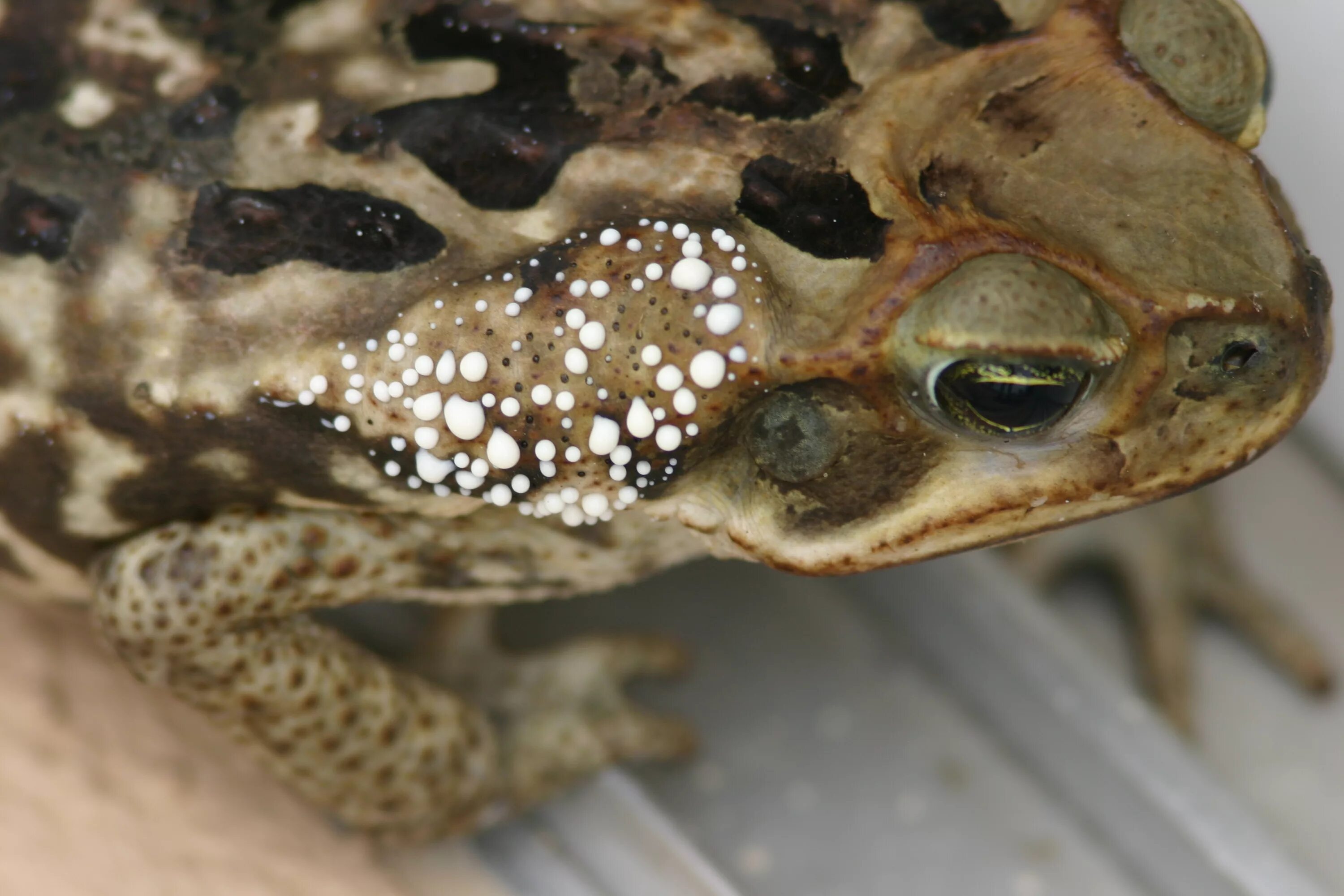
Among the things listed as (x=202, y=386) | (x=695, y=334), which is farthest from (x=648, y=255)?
(x=202, y=386)

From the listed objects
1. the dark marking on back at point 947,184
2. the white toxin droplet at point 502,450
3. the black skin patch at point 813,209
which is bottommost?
the white toxin droplet at point 502,450

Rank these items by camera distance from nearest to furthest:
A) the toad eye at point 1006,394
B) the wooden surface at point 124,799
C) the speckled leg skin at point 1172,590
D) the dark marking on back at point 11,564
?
1. the toad eye at point 1006,394
2. the dark marking on back at point 11,564
3. the wooden surface at point 124,799
4. the speckled leg skin at point 1172,590

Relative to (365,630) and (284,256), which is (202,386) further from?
(365,630)

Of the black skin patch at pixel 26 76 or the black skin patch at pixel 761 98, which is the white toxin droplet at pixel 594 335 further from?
the black skin patch at pixel 26 76

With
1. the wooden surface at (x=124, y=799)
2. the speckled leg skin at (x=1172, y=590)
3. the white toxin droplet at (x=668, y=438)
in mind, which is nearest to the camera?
the white toxin droplet at (x=668, y=438)

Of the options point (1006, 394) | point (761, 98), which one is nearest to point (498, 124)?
point (761, 98)

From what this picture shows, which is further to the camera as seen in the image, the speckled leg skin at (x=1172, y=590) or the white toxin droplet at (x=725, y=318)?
the speckled leg skin at (x=1172, y=590)

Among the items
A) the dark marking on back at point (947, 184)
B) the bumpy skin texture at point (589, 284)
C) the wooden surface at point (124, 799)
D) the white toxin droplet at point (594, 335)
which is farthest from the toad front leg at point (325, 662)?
the dark marking on back at point (947, 184)
